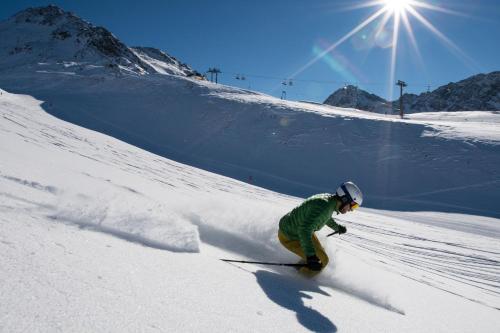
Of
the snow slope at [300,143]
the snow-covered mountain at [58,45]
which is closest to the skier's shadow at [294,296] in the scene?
the snow slope at [300,143]

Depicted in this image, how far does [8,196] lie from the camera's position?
4.60 metres

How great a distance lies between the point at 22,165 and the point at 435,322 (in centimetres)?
655

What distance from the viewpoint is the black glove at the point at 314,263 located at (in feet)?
17.0

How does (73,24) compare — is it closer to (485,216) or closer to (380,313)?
(485,216)

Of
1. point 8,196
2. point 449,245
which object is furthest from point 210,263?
point 449,245

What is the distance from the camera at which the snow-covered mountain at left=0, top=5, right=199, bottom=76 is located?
1935 inches

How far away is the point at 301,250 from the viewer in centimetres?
557

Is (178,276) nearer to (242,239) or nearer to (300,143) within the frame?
(242,239)

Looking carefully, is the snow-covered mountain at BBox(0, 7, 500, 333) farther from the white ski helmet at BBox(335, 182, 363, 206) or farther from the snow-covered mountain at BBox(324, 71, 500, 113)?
the snow-covered mountain at BBox(324, 71, 500, 113)

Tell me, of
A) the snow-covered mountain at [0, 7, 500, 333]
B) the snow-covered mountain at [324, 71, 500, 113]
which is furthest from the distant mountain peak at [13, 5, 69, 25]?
the snow-covered mountain at [324, 71, 500, 113]

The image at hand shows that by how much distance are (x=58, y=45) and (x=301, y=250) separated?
6710 cm

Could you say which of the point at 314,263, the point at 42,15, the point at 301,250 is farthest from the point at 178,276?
the point at 42,15

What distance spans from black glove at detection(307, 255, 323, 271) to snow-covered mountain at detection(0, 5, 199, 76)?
40831 mm

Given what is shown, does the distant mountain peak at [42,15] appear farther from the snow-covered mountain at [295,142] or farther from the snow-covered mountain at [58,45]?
the snow-covered mountain at [295,142]
